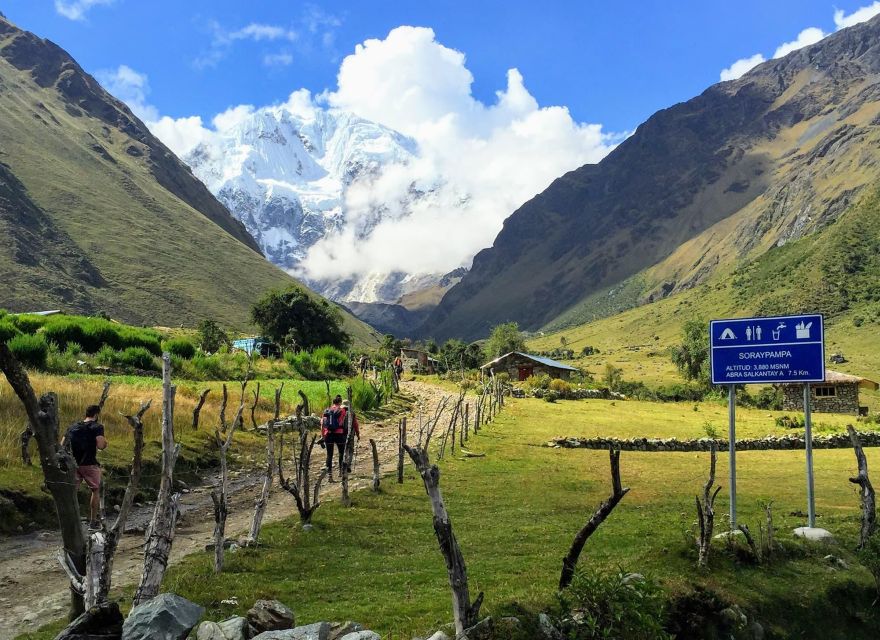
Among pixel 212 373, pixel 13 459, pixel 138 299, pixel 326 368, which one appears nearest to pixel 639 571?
pixel 13 459

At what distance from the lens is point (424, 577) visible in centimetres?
1005

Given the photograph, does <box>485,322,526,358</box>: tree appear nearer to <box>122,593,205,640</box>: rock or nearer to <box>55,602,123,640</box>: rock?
<box>122,593,205,640</box>: rock

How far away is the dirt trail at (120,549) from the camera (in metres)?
8.88

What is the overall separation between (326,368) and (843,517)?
36.9m

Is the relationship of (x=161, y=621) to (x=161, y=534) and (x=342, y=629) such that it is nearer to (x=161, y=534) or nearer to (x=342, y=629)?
(x=161, y=534)

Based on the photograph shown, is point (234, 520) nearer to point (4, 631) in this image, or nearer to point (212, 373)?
point (4, 631)

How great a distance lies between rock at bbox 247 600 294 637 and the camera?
7270mm

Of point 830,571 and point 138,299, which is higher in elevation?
point 138,299

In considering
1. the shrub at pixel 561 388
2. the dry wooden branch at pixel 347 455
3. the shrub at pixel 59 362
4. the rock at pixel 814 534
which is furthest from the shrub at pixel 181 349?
the rock at pixel 814 534

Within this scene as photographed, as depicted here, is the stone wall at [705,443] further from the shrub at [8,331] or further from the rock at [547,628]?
the shrub at [8,331]

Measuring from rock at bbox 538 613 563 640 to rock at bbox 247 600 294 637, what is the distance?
2783 millimetres

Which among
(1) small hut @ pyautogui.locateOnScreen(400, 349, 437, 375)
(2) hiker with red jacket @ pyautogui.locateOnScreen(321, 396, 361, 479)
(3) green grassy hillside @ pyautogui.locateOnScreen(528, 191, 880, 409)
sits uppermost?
(3) green grassy hillside @ pyautogui.locateOnScreen(528, 191, 880, 409)

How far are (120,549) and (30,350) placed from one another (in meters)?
21.3

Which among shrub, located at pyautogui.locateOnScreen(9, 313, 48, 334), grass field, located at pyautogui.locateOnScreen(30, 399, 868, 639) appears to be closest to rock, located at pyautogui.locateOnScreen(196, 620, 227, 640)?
grass field, located at pyautogui.locateOnScreen(30, 399, 868, 639)
